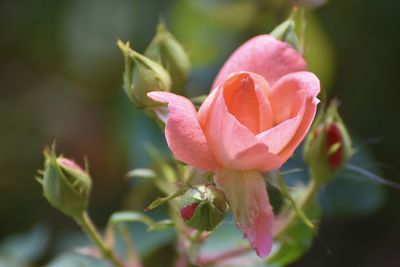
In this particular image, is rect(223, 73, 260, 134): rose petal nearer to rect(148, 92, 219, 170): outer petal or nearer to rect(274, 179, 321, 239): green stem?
rect(148, 92, 219, 170): outer petal

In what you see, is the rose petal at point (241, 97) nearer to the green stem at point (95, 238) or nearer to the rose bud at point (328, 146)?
the rose bud at point (328, 146)

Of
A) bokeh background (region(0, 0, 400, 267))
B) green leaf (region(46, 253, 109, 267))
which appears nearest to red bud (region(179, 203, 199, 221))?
green leaf (region(46, 253, 109, 267))

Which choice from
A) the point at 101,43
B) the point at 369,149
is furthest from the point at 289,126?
the point at 101,43

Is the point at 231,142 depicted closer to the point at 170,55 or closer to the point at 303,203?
the point at 170,55

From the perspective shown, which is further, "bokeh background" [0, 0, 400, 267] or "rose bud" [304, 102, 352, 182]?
"bokeh background" [0, 0, 400, 267]

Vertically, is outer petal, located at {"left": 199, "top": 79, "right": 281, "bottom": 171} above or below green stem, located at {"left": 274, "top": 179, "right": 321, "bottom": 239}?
above

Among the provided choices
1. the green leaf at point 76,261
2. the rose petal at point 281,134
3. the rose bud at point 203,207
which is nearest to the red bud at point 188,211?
the rose bud at point 203,207
